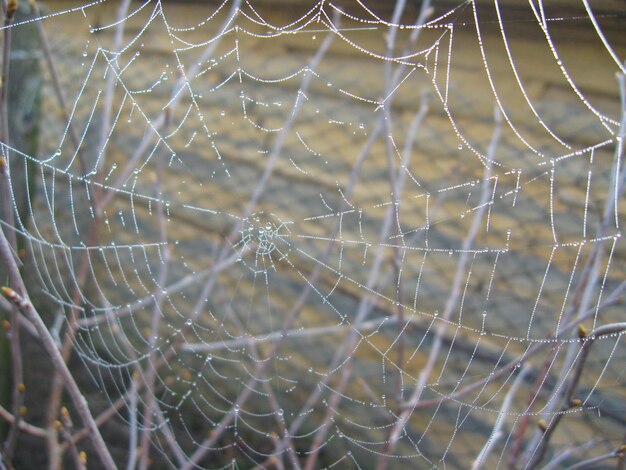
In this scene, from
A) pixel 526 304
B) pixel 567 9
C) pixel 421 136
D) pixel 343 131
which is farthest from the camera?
pixel 343 131

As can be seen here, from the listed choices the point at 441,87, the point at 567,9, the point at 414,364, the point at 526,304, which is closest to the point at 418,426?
the point at 414,364

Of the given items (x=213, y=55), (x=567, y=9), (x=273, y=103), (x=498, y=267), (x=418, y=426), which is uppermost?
(x=213, y=55)

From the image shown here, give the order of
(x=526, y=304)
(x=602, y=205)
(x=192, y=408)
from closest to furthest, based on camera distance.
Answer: (x=602, y=205)
(x=526, y=304)
(x=192, y=408)

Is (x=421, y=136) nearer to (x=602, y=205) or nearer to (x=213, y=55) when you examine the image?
(x=602, y=205)

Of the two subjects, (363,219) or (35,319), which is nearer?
(35,319)

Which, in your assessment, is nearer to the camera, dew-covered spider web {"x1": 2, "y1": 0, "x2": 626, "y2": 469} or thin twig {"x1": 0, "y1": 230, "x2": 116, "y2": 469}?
thin twig {"x1": 0, "y1": 230, "x2": 116, "y2": 469}

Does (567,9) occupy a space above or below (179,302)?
above

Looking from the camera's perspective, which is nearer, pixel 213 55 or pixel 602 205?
pixel 602 205

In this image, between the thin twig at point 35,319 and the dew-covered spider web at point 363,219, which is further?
the dew-covered spider web at point 363,219
